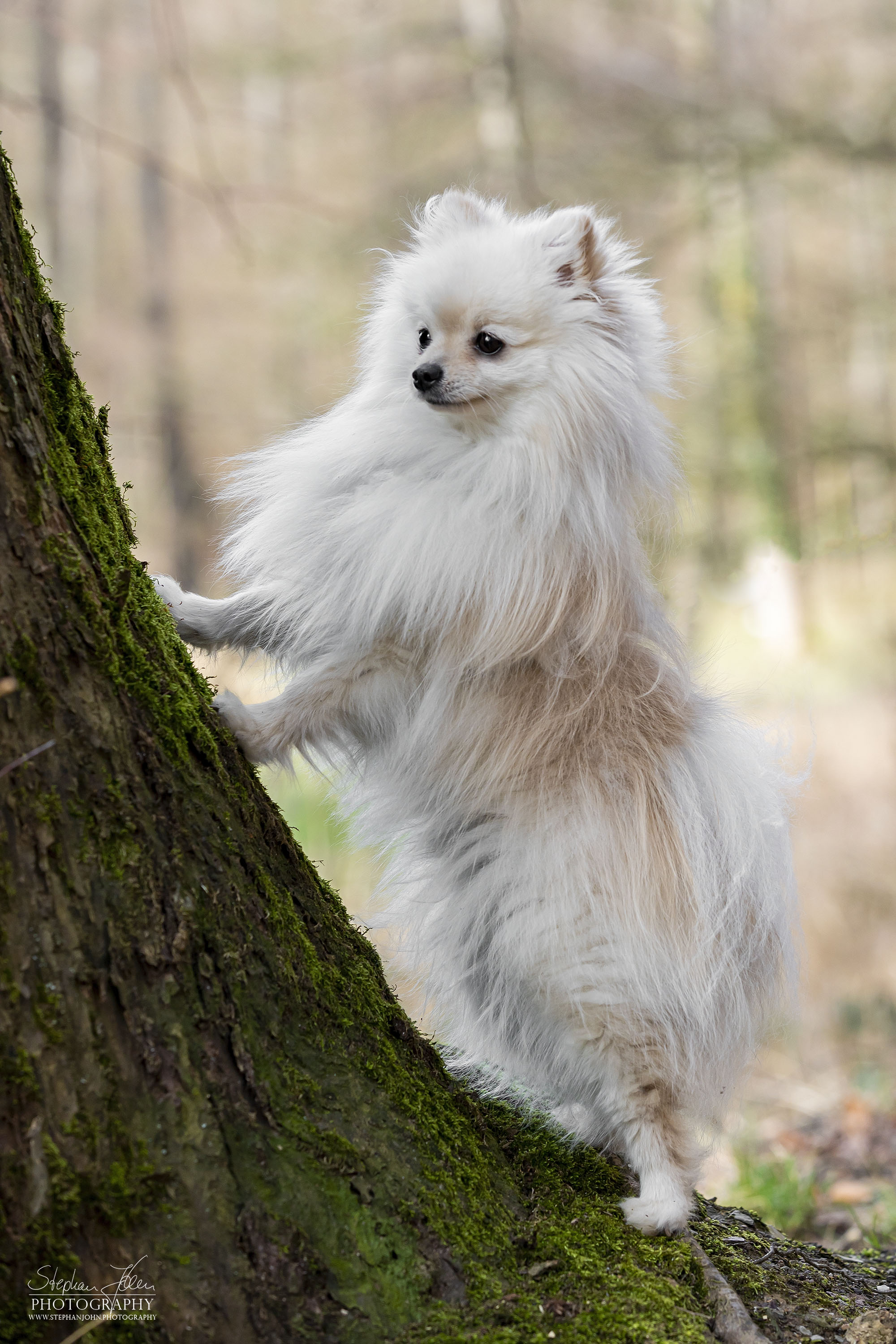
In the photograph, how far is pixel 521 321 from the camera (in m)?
2.78

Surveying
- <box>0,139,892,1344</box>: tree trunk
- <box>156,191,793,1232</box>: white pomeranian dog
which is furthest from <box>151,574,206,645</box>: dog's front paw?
<box>0,139,892,1344</box>: tree trunk

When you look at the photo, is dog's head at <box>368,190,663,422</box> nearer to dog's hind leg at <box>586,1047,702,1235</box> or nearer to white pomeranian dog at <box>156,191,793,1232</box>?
white pomeranian dog at <box>156,191,793,1232</box>


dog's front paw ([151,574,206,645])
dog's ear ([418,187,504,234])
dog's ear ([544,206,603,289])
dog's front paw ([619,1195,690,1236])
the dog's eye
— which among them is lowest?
dog's front paw ([619,1195,690,1236])

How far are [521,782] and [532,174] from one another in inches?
308

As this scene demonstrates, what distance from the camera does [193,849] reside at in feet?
5.84

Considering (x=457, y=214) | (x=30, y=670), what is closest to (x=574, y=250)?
(x=457, y=214)

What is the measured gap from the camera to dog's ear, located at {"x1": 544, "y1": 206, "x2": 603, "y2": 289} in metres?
2.81

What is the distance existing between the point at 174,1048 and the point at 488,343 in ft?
6.26

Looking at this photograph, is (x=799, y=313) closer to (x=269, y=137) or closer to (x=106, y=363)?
(x=269, y=137)

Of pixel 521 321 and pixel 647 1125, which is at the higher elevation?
pixel 521 321

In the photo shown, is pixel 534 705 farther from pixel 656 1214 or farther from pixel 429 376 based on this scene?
pixel 656 1214

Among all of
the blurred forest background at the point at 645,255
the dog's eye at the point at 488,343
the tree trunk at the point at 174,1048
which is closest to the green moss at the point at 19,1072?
the tree trunk at the point at 174,1048

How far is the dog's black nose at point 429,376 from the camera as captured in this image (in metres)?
2.70

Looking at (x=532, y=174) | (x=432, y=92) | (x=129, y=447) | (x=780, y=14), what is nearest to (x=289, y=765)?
(x=532, y=174)
